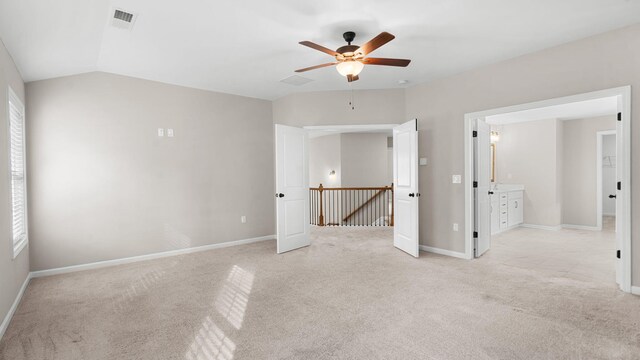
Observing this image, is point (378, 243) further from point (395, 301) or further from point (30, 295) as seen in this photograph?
point (30, 295)

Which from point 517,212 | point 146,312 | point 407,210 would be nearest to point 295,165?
point 407,210

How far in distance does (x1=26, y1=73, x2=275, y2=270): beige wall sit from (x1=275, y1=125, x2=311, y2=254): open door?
918mm

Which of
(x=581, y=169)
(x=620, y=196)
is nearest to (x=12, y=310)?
(x=620, y=196)

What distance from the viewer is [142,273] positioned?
4.04 metres

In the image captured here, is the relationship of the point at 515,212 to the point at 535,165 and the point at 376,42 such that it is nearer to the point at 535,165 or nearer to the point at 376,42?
the point at 535,165

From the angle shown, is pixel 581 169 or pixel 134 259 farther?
pixel 581 169

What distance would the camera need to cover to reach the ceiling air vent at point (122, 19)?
2790 mm

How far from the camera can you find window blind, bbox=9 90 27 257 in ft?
10.8

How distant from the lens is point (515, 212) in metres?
7.17

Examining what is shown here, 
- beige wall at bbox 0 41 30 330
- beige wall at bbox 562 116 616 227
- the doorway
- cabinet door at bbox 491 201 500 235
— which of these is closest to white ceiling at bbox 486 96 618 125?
beige wall at bbox 562 116 616 227

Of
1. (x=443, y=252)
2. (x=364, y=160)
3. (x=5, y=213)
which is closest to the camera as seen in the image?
(x=5, y=213)

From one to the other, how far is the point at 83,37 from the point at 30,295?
284cm

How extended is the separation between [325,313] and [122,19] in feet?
11.0

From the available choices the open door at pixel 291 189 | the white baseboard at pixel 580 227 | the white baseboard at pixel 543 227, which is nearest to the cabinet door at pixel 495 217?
the white baseboard at pixel 543 227
